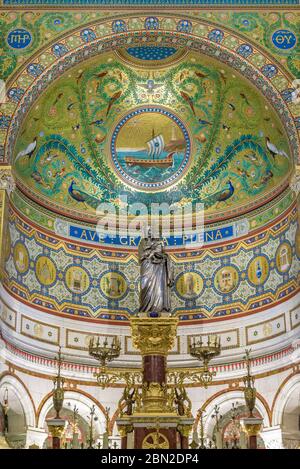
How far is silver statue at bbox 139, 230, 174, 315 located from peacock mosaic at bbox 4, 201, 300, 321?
11.8 feet

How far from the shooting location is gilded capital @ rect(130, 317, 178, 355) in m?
15.1

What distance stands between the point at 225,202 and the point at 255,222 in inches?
41.8

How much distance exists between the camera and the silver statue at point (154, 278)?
16.0m

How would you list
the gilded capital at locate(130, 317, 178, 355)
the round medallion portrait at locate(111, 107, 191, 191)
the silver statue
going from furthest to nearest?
the round medallion portrait at locate(111, 107, 191, 191) → the silver statue → the gilded capital at locate(130, 317, 178, 355)

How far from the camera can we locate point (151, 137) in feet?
70.0

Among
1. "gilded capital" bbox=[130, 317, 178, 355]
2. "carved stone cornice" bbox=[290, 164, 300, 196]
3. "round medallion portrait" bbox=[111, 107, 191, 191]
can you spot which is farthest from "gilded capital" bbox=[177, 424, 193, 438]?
"round medallion portrait" bbox=[111, 107, 191, 191]

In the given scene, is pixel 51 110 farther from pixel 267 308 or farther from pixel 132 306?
pixel 267 308

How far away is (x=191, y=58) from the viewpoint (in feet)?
64.7

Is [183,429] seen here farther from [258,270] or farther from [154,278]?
[258,270]

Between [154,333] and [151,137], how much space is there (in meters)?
7.62

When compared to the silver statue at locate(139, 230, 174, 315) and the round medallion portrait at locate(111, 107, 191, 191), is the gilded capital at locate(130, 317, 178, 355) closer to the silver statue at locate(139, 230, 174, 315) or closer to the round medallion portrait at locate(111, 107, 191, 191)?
the silver statue at locate(139, 230, 174, 315)

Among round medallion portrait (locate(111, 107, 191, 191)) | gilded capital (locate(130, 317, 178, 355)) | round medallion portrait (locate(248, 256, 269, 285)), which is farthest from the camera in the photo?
round medallion portrait (locate(111, 107, 191, 191))

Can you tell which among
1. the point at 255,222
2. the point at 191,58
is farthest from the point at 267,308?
the point at 191,58

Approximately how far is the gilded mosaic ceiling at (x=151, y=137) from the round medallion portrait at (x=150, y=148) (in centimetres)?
3
